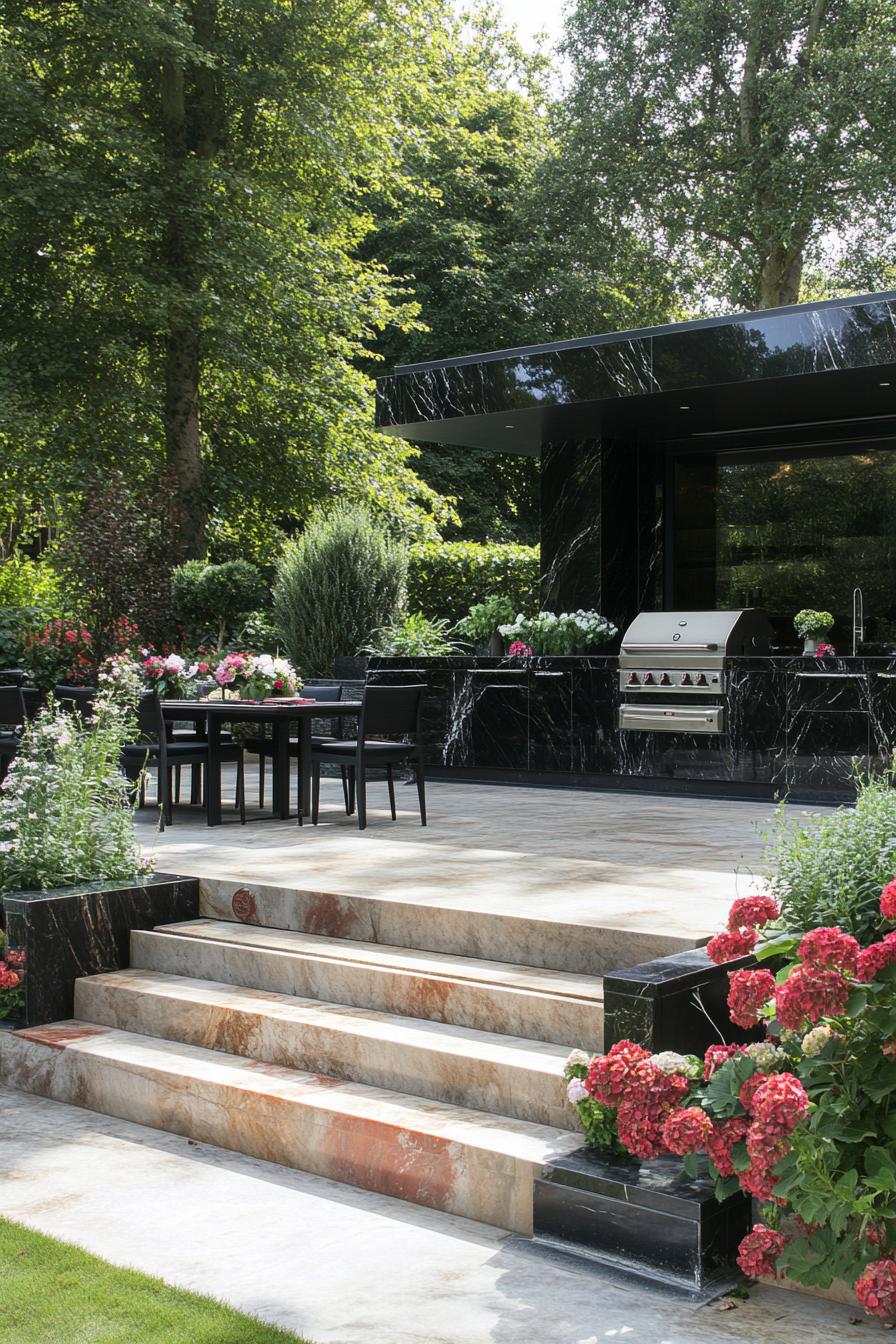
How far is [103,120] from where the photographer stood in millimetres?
16562

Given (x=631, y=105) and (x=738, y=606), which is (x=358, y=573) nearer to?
(x=738, y=606)

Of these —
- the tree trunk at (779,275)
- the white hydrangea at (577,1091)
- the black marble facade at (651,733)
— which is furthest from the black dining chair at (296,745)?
the tree trunk at (779,275)

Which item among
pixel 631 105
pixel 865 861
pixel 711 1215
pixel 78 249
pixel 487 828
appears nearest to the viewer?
pixel 711 1215

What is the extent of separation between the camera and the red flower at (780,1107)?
3143 mm

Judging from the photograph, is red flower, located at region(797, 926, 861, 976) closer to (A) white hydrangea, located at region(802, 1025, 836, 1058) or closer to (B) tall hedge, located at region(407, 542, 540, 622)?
(A) white hydrangea, located at region(802, 1025, 836, 1058)

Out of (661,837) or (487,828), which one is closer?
(661,837)

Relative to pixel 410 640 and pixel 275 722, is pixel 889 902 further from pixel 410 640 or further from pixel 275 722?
pixel 410 640

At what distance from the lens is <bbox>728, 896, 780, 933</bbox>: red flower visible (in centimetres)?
364

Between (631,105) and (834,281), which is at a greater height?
(631,105)

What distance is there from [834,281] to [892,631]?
42.9 ft

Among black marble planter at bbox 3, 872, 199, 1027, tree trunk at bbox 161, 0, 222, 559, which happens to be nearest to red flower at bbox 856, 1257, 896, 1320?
black marble planter at bbox 3, 872, 199, 1027

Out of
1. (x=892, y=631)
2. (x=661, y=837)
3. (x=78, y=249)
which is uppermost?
(x=78, y=249)

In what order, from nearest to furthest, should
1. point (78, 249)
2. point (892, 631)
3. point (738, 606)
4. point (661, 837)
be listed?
point (661, 837)
point (892, 631)
point (738, 606)
point (78, 249)

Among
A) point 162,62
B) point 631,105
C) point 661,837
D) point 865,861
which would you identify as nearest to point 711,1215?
point 865,861
